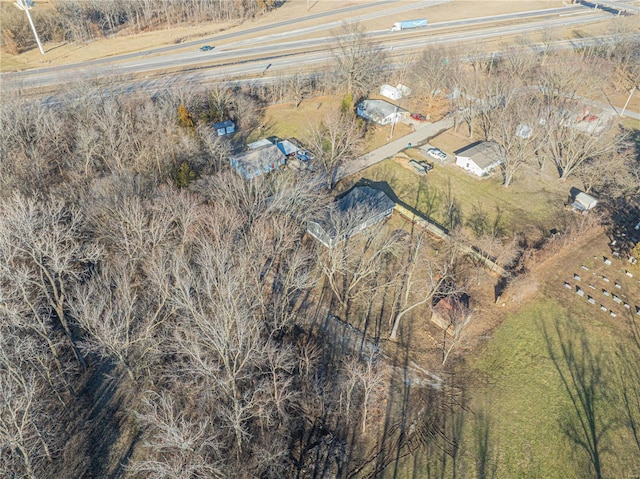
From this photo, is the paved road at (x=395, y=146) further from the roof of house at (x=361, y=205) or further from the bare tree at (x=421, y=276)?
the bare tree at (x=421, y=276)

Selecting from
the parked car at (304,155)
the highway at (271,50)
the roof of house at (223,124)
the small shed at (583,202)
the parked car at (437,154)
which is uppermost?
the highway at (271,50)

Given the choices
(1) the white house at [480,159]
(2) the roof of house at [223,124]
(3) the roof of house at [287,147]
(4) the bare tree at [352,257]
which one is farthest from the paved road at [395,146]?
(2) the roof of house at [223,124]

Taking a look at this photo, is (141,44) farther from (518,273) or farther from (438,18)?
(518,273)

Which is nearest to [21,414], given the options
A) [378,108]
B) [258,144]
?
[258,144]

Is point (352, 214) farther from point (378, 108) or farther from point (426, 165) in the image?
point (378, 108)

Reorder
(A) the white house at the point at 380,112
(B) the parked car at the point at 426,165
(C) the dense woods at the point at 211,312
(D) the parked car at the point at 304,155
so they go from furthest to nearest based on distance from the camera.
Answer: (A) the white house at the point at 380,112 < (D) the parked car at the point at 304,155 < (B) the parked car at the point at 426,165 < (C) the dense woods at the point at 211,312

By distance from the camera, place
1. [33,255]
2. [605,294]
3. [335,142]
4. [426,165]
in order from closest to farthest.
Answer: [33,255]
[605,294]
[335,142]
[426,165]

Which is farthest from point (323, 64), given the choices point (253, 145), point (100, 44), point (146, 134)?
point (100, 44)
